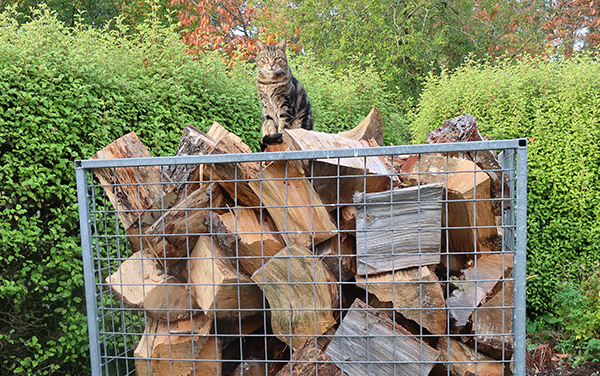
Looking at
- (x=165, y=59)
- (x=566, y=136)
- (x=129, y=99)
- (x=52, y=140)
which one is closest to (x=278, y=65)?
(x=165, y=59)

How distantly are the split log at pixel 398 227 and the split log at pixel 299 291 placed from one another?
0.17 m

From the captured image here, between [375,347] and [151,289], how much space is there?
85 cm

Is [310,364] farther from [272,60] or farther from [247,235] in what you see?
[272,60]

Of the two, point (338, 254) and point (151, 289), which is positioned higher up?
point (338, 254)

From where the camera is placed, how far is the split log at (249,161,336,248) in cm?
168

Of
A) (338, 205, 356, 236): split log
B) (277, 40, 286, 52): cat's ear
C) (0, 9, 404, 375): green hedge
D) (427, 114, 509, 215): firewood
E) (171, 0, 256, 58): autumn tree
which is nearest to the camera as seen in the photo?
(338, 205, 356, 236): split log

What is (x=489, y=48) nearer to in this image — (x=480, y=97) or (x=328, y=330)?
(x=480, y=97)

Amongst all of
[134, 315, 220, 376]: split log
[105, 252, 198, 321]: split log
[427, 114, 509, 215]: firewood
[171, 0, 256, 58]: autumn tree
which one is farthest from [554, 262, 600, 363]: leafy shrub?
[171, 0, 256, 58]: autumn tree

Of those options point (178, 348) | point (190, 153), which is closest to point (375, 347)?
point (178, 348)

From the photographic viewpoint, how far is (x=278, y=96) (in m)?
3.40

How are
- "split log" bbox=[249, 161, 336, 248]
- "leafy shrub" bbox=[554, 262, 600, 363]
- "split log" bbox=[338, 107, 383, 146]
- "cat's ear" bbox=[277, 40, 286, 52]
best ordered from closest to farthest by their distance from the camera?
"split log" bbox=[249, 161, 336, 248]
"split log" bbox=[338, 107, 383, 146]
"leafy shrub" bbox=[554, 262, 600, 363]
"cat's ear" bbox=[277, 40, 286, 52]

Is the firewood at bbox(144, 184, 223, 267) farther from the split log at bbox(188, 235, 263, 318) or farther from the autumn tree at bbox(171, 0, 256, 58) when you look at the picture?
the autumn tree at bbox(171, 0, 256, 58)

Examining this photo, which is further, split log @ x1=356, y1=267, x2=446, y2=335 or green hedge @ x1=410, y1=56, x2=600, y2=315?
green hedge @ x1=410, y1=56, x2=600, y2=315

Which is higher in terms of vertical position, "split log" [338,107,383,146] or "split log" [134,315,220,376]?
"split log" [338,107,383,146]
